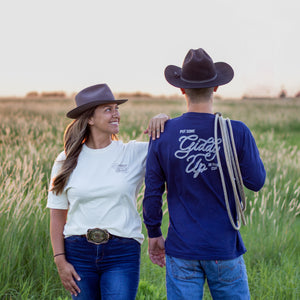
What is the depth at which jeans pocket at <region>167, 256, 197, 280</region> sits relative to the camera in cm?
238

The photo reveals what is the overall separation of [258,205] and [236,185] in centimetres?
453

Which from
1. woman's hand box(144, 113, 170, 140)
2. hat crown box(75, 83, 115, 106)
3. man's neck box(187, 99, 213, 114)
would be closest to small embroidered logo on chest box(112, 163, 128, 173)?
woman's hand box(144, 113, 170, 140)

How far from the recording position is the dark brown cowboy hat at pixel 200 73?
98.3 inches

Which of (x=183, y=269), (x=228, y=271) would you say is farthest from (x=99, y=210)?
(x=228, y=271)

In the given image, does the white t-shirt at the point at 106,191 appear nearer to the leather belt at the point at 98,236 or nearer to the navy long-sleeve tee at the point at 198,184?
the leather belt at the point at 98,236

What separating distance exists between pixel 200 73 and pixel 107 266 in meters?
1.31

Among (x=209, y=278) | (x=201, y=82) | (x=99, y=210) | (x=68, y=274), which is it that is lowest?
(x=68, y=274)

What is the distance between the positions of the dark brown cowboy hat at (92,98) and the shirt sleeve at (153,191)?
0.59m

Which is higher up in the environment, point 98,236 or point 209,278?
point 98,236

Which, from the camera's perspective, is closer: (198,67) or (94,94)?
(198,67)

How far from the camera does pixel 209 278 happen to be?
7.88ft

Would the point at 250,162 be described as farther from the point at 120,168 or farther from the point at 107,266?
the point at 107,266

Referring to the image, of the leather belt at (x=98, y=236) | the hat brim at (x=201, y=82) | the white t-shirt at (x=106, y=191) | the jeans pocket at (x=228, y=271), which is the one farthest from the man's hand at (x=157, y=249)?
the hat brim at (x=201, y=82)

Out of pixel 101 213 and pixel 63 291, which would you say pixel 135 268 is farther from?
pixel 63 291
